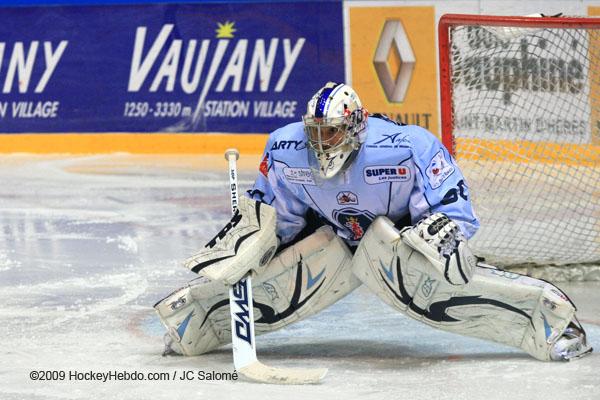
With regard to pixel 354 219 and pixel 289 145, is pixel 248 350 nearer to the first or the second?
pixel 354 219

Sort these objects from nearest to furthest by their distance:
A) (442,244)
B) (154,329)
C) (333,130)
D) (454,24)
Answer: (442,244) → (333,130) → (154,329) → (454,24)

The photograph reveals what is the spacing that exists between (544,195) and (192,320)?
2.99m

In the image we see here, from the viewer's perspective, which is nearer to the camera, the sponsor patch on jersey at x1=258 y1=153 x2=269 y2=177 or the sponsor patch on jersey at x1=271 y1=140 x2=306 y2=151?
the sponsor patch on jersey at x1=271 y1=140 x2=306 y2=151

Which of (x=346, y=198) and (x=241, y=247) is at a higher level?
(x=346, y=198)

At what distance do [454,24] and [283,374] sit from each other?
216 centimetres

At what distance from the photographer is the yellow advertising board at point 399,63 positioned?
373 inches

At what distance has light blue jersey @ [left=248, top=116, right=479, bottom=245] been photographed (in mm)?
3975

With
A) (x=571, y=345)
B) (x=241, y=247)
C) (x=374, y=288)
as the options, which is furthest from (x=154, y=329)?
(x=571, y=345)

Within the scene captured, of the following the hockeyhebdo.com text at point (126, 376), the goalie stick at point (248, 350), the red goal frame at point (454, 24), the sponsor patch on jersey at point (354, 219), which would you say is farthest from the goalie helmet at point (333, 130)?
the red goal frame at point (454, 24)

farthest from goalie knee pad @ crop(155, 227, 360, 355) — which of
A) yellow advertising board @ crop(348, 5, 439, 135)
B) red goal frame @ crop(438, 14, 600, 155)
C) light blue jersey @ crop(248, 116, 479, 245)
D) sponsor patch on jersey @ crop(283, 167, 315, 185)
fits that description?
yellow advertising board @ crop(348, 5, 439, 135)

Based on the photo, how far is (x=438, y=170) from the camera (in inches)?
157

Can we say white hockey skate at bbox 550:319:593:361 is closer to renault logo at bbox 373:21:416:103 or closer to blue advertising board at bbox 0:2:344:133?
renault logo at bbox 373:21:416:103

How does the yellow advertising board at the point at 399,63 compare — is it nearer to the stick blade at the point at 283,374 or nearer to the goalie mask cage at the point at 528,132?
the goalie mask cage at the point at 528,132

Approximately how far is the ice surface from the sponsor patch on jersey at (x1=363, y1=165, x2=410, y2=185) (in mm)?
582
